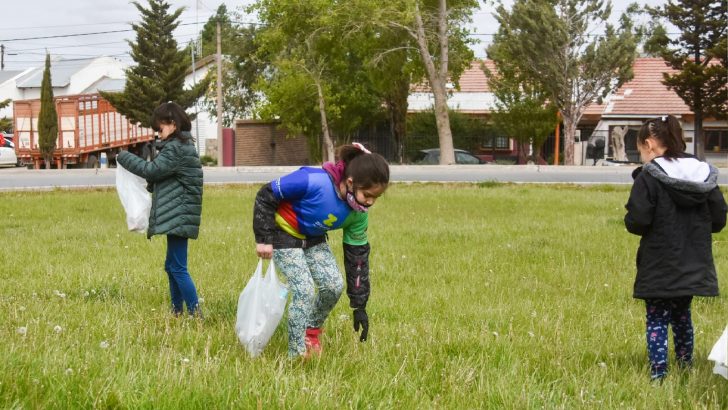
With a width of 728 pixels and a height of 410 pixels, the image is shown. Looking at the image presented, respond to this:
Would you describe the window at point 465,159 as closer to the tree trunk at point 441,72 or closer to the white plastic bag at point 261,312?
the tree trunk at point 441,72

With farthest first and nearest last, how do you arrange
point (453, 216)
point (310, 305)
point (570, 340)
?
point (453, 216) → point (570, 340) → point (310, 305)

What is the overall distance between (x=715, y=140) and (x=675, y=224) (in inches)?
1678

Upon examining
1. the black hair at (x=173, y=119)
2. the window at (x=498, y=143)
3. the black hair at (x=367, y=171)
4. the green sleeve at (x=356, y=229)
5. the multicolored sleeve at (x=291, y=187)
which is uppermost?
the window at (x=498, y=143)

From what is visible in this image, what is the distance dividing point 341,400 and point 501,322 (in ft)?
8.43

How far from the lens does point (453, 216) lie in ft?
48.2

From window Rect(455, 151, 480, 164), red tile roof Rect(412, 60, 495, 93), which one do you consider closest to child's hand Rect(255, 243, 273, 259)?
window Rect(455, 151, 480, 164)

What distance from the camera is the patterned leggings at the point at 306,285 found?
4.93m

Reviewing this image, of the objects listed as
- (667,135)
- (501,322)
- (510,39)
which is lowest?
(501,322)

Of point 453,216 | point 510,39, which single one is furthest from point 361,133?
point 453,216

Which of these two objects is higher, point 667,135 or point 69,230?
point 667,135

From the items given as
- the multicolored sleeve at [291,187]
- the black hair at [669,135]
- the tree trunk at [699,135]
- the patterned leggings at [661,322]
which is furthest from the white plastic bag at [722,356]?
the tree trunk at [699,135]

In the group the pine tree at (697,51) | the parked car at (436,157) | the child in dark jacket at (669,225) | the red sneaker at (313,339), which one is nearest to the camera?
the child in dark jacket at (669,225)

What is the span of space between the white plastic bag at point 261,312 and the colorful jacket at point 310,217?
0.71ft

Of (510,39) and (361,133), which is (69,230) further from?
(361,133)
